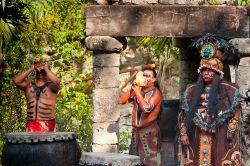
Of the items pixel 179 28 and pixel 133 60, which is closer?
pixel 179 28

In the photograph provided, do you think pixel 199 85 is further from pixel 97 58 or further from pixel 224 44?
pixel 97 58

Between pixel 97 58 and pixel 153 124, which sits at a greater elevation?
pixel 97 58

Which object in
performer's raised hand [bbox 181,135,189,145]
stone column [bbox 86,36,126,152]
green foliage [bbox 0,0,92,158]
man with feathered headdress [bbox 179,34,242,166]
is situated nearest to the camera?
man with feathered headdress [bbox 179,34,242,166]

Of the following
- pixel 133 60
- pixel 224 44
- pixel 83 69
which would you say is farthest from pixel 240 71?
pixel 133 60

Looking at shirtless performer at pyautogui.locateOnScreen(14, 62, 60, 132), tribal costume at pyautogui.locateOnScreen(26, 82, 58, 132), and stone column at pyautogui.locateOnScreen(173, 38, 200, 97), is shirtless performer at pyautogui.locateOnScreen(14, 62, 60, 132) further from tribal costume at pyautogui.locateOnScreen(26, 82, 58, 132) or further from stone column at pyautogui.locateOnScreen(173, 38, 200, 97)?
stone column at pyautogui.locateOnScreen(173, 38, 200, 97)

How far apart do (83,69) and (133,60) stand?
2050 mm

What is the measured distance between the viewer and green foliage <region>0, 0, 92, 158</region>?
15.2 m

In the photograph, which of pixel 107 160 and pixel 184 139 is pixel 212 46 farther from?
pixel 107 160

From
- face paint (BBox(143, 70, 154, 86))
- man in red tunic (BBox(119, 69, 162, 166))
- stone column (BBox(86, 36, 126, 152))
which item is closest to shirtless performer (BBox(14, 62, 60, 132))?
stone column (BBox(86, 36, 126, 152))

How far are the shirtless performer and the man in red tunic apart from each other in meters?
0.95

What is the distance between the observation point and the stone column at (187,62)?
14203mm

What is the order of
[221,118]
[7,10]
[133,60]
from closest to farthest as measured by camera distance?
[221,118] < [7,10] < [133,60]

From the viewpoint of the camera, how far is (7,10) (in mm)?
12984

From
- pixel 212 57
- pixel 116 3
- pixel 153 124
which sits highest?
pixel 116 3
